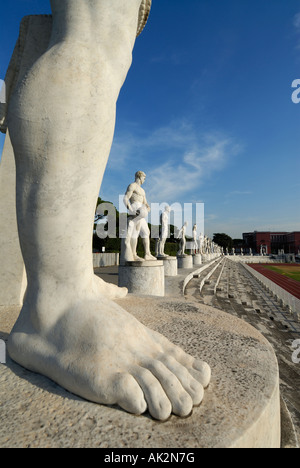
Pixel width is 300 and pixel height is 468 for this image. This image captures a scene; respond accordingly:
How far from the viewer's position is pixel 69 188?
3.63 ft

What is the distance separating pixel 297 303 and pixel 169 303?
673cm

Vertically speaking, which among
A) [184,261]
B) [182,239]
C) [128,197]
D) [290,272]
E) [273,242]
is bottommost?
[290,272]

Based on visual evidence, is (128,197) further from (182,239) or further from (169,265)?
(182,239)

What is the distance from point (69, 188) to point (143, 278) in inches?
185

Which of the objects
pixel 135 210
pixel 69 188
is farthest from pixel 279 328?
pixel 69 188

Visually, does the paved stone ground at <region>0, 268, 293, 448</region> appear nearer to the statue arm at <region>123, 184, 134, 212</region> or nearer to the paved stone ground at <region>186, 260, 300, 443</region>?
the paved stone ground at <region>186, 260, 300, 443</region>

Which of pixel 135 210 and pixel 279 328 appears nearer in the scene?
pixel 279 328

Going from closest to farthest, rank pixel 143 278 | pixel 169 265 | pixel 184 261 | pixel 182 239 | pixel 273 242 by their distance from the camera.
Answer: pixel 143 278
pixel 169 265
pixel 184 261
pixel 182 239
pixel 273 242

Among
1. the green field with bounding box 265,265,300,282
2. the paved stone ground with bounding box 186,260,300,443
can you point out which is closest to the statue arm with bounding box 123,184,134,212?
the paved stone ground with bounding box 186,260,300,443

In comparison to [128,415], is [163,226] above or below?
above

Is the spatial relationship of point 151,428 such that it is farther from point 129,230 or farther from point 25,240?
point 129,230

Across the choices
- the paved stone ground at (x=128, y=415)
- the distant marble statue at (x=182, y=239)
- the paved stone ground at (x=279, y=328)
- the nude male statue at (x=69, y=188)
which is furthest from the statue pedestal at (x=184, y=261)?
the nude male statue at (x=69, y=188)

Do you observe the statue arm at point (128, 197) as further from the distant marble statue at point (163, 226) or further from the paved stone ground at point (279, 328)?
the distant marble statue at point (163, 226)

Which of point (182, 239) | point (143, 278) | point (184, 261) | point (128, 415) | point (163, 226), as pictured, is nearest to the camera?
point (128, 415)
